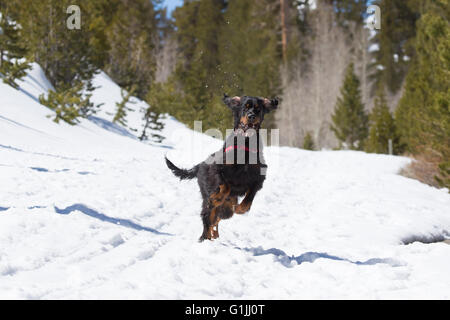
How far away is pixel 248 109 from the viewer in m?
4.59

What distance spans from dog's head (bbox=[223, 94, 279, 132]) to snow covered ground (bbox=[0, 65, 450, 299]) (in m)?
1.25

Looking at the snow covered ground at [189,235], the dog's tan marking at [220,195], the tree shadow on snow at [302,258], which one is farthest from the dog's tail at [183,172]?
the tree shadow on snow at [302,258]

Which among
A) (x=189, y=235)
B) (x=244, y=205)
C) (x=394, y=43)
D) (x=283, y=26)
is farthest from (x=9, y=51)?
(x=394, y=43)

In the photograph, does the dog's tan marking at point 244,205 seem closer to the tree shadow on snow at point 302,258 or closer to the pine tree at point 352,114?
the tree shadow on snow at point 302,258

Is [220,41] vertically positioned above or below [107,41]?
above

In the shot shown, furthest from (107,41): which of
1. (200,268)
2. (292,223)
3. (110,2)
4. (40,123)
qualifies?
(200,268)

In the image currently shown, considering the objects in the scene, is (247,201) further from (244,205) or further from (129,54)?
(129,54)

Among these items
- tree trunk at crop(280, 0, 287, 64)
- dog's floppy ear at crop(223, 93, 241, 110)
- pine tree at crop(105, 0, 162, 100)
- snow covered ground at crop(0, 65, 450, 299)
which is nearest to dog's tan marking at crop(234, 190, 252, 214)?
snow covered ground at crop(0, 65, 450, 299)

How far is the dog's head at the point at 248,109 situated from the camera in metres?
4.55

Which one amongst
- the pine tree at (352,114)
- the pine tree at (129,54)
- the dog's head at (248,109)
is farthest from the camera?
the pine tree at (129,54)

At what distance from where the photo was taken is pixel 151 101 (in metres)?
20.0

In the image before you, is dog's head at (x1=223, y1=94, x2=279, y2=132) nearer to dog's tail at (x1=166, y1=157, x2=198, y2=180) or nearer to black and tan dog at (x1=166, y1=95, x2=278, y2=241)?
black and tan dog at (x1=166, y1=95, x2=278, y2=241)
